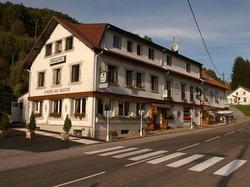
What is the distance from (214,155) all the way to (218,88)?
132 ft

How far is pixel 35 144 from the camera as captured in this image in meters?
22.2

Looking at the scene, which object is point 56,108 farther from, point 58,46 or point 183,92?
point 183,92

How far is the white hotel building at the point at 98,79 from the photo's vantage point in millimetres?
29322

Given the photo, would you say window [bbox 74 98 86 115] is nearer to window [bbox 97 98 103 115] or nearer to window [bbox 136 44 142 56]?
window [bbox 97 98 103 115]

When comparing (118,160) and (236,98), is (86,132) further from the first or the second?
(236,98)

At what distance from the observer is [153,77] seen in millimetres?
36812

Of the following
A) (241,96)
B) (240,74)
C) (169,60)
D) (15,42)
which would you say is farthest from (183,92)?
(240,74)

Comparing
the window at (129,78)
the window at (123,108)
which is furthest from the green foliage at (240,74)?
the window at (123,108)

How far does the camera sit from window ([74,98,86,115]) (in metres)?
29.9

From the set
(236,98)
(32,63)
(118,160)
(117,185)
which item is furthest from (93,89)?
(236,98)

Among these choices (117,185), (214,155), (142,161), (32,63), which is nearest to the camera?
(117,185)

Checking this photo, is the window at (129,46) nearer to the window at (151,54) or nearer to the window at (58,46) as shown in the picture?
the window at (151,54)

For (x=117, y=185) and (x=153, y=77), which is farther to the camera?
(x=153, y=77)

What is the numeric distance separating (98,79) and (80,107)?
9.75 feet
